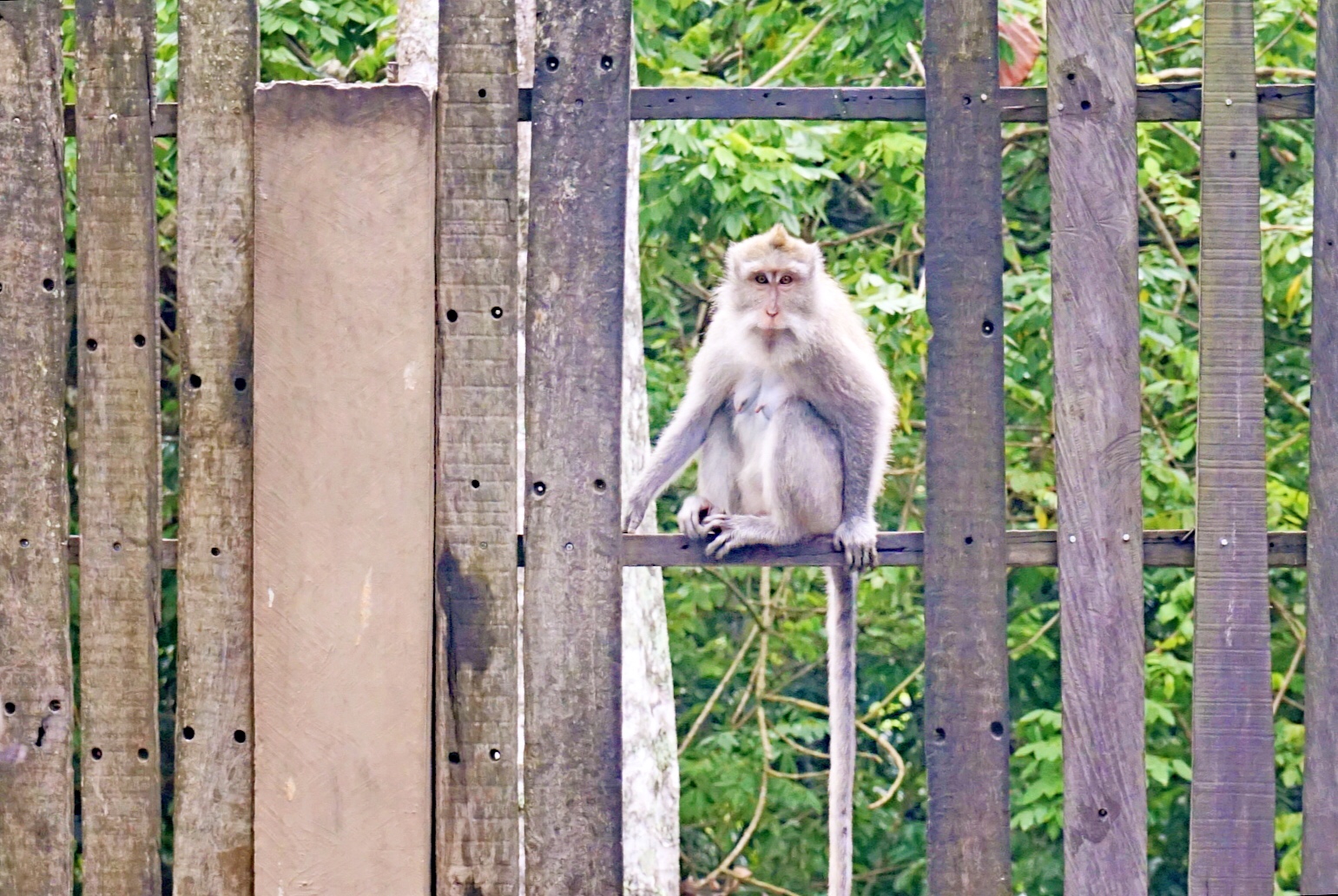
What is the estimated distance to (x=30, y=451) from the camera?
381 cm

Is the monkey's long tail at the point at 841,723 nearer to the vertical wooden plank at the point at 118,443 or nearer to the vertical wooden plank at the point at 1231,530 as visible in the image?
the vertical wooden plank at the point at 1231,530

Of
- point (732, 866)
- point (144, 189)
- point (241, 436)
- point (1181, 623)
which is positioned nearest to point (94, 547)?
point (241, 436)

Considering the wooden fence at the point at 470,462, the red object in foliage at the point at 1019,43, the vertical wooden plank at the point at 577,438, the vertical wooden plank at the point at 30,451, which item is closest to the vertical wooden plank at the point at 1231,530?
the wooden fence at the point at 470,462

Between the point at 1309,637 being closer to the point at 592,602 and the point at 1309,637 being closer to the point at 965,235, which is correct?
the point at 965,235

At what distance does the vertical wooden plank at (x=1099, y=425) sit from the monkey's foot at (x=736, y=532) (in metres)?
0.80

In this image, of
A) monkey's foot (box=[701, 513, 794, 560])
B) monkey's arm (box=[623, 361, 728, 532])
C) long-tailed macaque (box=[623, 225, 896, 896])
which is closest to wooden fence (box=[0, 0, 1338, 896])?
monkey's foot (box=[701, 513, 794, 560])

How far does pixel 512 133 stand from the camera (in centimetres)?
374

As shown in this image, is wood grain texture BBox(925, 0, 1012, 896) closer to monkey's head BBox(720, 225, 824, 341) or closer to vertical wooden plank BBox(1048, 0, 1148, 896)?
vertical wooden plank BBox(1048, 0, 1148, 896)

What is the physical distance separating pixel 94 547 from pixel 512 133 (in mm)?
1369

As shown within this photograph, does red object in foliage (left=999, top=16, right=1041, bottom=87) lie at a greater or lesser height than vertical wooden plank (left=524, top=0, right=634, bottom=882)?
greater

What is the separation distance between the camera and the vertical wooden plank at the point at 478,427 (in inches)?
147

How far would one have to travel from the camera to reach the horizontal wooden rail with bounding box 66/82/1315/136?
3680mm

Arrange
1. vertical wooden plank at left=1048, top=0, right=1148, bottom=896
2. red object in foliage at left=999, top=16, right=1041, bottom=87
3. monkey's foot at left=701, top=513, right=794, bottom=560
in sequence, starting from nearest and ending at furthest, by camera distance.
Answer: vertical wooden plank at left=1048, top=0, right=1148, bottom=896, monkey's foot at left=701, top=513, right=794, bottom=560, red object in foliage at left=999, top=16, right=1041, bottom=87

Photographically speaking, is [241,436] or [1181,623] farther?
[1181,623]
